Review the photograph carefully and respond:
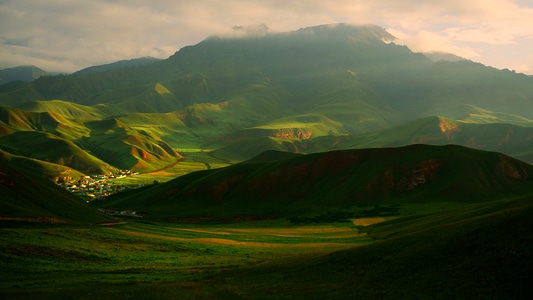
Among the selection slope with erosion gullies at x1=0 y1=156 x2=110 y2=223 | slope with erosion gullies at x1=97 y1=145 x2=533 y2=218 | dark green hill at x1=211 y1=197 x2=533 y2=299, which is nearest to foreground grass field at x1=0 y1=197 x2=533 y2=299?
dark green hill at x1=211 y1=197 x2=533 y2=299

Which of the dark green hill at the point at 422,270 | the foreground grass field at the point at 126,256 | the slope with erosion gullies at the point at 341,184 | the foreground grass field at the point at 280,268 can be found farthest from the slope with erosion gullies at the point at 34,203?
the slope with erosion gullies at the point at 341,184

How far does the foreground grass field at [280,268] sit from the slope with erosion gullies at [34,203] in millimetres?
7784

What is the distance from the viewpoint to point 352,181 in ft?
525

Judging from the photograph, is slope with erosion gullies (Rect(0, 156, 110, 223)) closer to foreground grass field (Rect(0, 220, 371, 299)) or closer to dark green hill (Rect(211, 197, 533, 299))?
foreground grass field (Rect(0, 220, 371, 299))

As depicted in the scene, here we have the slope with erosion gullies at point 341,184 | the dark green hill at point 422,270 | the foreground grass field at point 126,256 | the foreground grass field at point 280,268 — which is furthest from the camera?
the slope with erosion gullies at point 341,184

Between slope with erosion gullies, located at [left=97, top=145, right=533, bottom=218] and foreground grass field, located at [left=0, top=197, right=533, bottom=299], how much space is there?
3246 inches

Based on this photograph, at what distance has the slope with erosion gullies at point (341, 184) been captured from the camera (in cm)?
14700

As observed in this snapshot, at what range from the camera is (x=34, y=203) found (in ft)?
291

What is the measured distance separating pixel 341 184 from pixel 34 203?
337 ft

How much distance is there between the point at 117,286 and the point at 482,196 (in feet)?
422

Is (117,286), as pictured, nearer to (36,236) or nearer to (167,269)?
(167,269)

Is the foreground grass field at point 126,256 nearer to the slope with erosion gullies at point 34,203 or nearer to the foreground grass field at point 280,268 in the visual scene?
the foreground grass field at point 280,268

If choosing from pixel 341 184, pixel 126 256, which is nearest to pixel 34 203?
pixel 126 256

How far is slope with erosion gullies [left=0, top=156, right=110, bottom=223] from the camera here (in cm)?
7806
